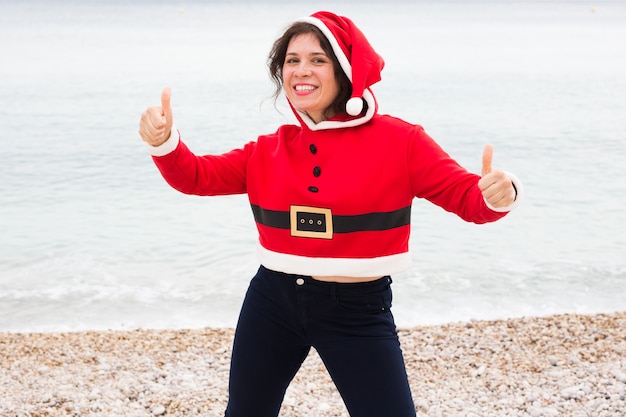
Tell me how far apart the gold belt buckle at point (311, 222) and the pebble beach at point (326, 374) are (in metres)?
1.62

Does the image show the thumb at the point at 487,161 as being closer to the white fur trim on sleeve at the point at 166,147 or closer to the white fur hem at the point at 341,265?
the white fur hem at the point at 341,265

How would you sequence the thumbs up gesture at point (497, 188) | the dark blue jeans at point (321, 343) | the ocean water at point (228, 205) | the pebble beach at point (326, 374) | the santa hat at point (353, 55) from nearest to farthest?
the thumbs up gesture at point (497, 188), the dark blue jeans at point (321, 343), the santa hat at point (353, 55), the pebble beach at point (326, 374), the ocean water at point (228, 205)

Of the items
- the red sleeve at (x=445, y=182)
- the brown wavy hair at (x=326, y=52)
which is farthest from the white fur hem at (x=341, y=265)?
the brown wavy hair at (x=326, y=52)

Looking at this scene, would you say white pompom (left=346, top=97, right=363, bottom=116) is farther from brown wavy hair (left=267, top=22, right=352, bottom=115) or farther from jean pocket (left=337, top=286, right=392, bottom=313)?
jean pocket (left=337, top=286, right=392, bottom=313)

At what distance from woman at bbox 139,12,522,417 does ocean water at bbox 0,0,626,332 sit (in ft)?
0.87

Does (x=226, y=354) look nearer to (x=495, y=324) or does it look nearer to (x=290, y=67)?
(x=495, y=324)

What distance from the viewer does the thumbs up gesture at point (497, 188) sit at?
2125 mm

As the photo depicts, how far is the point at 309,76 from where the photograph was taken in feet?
8.04

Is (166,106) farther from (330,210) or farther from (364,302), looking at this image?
(364,302)

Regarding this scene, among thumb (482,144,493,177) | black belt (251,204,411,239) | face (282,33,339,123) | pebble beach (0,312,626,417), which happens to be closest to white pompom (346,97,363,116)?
face (282,33,339,123)

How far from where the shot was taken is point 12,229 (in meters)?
8.33

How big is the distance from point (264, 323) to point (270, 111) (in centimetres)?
1375

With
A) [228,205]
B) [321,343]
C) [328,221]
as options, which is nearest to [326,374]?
[321,343]

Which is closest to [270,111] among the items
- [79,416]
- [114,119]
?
[114,119]
